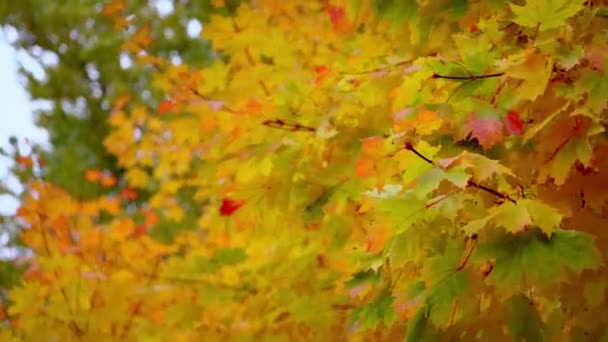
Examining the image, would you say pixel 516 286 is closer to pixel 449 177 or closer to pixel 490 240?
pixel 490 240

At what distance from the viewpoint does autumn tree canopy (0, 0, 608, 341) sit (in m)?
1.60

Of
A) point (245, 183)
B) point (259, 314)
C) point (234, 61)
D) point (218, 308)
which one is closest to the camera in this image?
point (245, 183)

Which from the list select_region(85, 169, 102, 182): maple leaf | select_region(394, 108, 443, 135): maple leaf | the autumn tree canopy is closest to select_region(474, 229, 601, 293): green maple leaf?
the autumn tree canopy

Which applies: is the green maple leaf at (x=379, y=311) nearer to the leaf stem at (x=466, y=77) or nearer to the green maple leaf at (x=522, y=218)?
the green maple leaf at (x=522, y=218)

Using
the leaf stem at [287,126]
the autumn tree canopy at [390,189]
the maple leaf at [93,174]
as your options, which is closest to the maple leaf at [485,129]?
the autumn tree canopy at [390,189]

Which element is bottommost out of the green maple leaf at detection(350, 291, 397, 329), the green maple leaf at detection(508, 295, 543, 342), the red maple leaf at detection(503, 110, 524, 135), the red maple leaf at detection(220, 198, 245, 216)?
the green maple leaf at detection(508, 295, 543, 342)

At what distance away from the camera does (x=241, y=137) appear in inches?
93.9

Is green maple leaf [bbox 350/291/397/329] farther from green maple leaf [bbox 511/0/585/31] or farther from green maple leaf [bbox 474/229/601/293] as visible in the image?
green maple leaf [bbox 511/0/585/31]

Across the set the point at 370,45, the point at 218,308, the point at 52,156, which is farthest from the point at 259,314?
the point at 52,156

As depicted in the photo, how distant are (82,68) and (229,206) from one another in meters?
5.67

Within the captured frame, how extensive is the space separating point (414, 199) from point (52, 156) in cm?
595

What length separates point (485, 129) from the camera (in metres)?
1.61

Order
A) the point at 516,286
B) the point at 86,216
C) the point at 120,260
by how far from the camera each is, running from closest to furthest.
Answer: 1. the point at 516,286
2. the point at 120,260
3. the point at 86,216

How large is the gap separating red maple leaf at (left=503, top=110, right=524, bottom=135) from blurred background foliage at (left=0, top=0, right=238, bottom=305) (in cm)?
466
